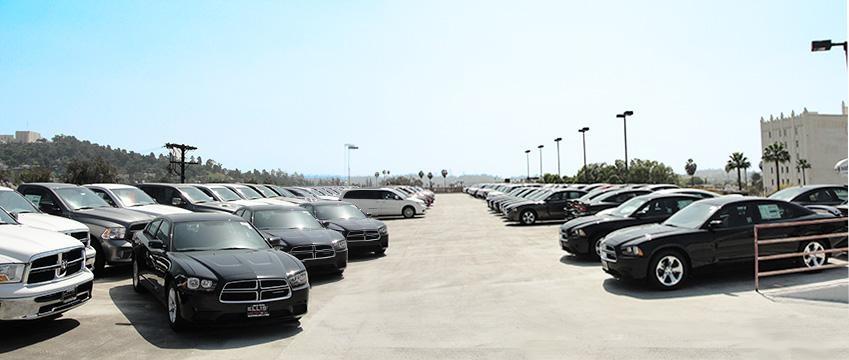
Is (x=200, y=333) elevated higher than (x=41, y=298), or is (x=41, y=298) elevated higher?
(x=41, y=298)

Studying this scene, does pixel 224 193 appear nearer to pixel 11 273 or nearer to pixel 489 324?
pixel 11 273

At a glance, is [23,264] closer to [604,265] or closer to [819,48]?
[604,265]

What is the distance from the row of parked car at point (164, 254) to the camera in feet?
22.0

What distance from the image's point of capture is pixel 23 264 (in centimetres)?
646

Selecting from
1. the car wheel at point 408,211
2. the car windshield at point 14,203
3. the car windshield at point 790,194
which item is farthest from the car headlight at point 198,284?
the car wheel at point 408,211

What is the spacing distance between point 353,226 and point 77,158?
5151 centimetres

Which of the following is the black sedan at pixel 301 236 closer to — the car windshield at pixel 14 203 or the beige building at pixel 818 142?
the car windshield at pixel 14 203

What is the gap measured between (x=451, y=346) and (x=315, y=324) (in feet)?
7.23

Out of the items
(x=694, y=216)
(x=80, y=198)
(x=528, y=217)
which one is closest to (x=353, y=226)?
(x=80, y=198)

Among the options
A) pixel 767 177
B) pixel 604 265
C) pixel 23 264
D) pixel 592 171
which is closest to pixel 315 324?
pixel 23 264

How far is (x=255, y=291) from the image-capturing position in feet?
23.3

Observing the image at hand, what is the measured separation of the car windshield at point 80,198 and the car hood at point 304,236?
3991mm

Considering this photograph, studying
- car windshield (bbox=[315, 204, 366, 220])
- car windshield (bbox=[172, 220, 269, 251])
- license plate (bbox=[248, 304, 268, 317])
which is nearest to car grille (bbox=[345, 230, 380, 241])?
car windshield (bbox=[315, 204, 366, 220])

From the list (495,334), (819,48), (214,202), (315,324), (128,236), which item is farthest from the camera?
(214,202)
